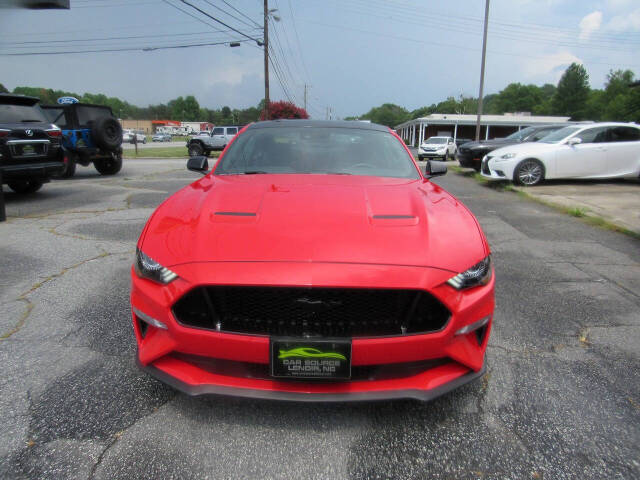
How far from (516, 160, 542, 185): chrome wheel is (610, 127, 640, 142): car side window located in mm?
1903

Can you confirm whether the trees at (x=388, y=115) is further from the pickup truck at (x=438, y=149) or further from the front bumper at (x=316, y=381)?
the front bumper at (x=316, y=381)

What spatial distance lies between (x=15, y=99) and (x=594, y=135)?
12.3 meters

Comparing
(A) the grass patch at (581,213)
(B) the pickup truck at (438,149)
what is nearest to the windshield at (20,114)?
(A) the grass patch at (581,213)

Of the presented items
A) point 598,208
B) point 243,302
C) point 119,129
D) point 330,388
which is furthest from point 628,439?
point 119,129

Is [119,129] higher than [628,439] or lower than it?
higher

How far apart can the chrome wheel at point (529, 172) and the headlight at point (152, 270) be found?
9.91 metres

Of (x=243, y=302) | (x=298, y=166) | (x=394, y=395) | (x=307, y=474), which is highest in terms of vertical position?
(x=298, y=166)

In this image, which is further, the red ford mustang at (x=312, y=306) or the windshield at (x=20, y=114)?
the windshield at (x=20, y=114)

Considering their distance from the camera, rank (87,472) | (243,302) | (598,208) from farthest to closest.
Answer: (598,208) → (243,302) → (87,472)

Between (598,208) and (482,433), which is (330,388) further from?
(598,208)

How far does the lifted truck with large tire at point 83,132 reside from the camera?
1068 centimetres

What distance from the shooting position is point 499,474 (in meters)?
1.64

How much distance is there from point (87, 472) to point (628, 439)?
2.33 meters

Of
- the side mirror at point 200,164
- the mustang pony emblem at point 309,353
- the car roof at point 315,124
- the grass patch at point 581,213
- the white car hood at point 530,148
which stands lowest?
the grass patch at point 581,213
